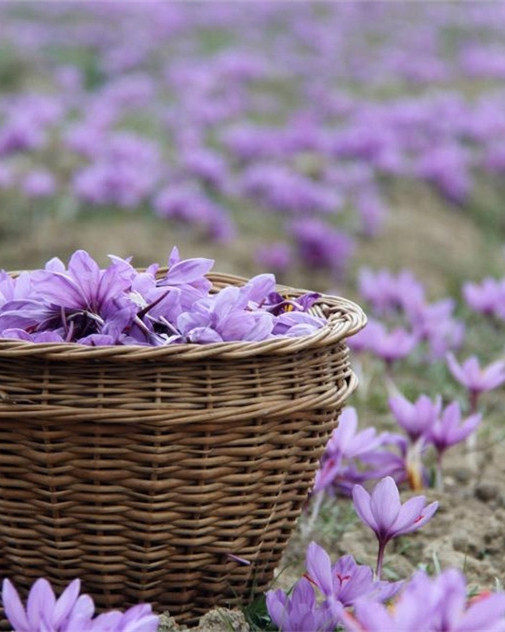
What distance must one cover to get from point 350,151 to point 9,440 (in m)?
4.21

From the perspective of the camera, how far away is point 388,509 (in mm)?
1488

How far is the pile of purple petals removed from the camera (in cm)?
146

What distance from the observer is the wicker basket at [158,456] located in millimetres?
1390

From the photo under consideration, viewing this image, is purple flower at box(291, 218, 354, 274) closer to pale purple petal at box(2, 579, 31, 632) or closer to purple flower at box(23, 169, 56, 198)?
purple flower at box(23, 169, 56, 198)

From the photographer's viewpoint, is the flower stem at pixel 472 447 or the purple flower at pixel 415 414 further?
the flower stem at pixel 472 447

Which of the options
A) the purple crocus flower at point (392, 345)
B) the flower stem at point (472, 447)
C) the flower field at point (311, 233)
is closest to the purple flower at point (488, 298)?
the flower field at point (311, 233)

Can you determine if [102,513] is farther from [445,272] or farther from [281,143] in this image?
[281,143]

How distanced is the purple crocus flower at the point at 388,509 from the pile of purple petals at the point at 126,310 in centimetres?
24

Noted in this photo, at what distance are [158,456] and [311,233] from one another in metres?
2.95

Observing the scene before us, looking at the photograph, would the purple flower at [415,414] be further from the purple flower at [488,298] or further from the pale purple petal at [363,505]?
the purple flower at [488,298]

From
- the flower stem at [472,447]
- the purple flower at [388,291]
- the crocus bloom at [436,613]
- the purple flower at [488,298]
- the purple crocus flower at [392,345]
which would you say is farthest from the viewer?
the purple flower at [388,291]

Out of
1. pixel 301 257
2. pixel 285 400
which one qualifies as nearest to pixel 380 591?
pixel 285 400

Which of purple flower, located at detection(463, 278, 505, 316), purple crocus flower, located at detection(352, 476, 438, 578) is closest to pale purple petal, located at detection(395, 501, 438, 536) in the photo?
purple crocus flower, located at detection(352, 476, 438, 578)

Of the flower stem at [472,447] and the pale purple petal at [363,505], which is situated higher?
the pale purple petal at [363,505]
